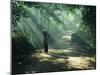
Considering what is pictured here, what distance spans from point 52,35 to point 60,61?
0.32m

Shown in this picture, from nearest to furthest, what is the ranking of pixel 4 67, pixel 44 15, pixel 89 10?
pixel 4 67 → pixel 44 15 → pixel 89 10

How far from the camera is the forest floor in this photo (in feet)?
7.73

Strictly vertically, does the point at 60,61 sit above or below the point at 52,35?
below

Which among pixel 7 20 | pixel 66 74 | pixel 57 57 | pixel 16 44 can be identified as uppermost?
pixel 7 20

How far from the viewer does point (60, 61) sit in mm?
2445

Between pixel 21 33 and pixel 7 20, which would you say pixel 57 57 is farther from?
pixel 7 20

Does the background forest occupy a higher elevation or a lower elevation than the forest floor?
higher

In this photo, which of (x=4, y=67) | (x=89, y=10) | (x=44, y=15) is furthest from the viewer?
(x=89, y=10)

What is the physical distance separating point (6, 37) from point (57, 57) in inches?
25.0

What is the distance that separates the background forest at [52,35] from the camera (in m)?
2.30

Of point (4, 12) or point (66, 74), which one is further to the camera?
point (66, 74)

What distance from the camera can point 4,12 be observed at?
88.7 inches

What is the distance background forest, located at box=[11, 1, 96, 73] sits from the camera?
2303 millimetres

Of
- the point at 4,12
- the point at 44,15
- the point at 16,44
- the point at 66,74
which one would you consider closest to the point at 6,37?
the point at 16,44
